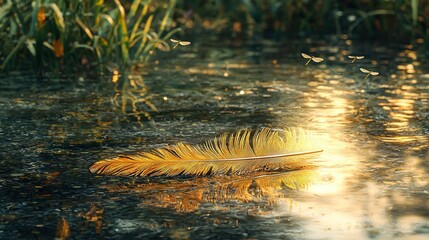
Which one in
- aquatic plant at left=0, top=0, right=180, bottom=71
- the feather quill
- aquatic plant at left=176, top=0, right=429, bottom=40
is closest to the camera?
the feather quill

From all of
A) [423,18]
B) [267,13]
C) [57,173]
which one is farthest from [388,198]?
[267,13]

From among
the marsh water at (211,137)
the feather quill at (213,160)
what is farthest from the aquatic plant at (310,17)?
the feather quill at (213,160)

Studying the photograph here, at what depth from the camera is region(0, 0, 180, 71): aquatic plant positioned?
6619 mm

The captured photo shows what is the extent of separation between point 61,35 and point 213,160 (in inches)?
116

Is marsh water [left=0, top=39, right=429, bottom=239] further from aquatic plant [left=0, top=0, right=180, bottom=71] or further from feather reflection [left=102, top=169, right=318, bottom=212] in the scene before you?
aquatic plant [left=0, top=0, right=180, bottom=71]

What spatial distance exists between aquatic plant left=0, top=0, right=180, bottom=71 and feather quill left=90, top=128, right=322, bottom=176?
2660 millimetres

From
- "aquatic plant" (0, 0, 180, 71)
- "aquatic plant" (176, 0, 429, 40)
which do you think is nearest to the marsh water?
"aquatic plant" (0, 0, 180, 71)

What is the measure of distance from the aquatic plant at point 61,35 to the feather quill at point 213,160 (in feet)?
8.73

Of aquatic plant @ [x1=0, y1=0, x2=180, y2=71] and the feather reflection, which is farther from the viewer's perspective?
aquatic plant @ [x1=0, y1=0, x2=180, y2=71]

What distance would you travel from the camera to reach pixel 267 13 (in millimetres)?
11125

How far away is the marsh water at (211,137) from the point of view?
10.2 feet

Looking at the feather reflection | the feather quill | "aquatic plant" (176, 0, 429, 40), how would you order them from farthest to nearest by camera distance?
"aquatic plant" (176, 0, 429, 40) → the feather quill → the feather reflection

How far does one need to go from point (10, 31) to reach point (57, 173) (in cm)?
313

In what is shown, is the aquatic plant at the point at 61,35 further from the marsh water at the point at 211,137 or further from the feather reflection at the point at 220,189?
the feather reflection at the point at 220,189
